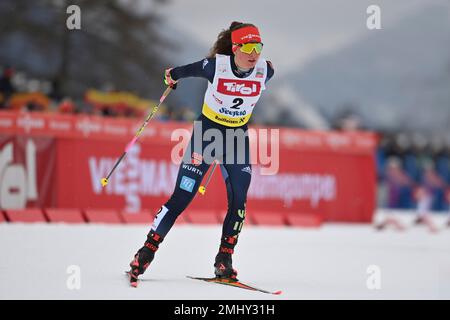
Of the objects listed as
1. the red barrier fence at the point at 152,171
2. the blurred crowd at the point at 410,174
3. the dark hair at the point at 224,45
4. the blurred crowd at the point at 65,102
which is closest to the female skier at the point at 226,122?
the dark hair at the point at 224,45

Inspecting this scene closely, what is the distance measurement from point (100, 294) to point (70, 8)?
40.9 feet

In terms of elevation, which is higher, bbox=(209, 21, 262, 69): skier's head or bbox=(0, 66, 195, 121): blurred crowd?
bbox=(0, 66, 195, 121): blurred crowd

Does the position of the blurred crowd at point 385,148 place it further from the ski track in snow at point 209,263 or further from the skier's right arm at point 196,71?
the skier's right arm at point 196,71

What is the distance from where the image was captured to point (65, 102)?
13500 mm

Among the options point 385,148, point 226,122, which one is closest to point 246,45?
point 226,122

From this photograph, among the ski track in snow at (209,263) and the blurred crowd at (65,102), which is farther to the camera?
the blurred crowd at (65,102)

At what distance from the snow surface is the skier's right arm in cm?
165

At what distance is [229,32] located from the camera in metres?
6.91

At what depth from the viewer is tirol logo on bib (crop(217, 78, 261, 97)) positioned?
6746 mm

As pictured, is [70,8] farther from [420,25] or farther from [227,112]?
[420,25]

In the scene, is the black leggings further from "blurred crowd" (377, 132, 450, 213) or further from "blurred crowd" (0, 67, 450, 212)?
"blurred crowd" (377, 132, 450, 213)

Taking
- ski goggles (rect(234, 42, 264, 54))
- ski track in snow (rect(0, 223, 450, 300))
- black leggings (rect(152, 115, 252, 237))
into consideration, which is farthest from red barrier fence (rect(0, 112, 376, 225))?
ski goggles (rect(234, 42, 264, 54))

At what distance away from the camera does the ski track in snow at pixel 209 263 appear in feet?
20.3

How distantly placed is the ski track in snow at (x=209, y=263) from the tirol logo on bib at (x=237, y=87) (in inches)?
60.9
